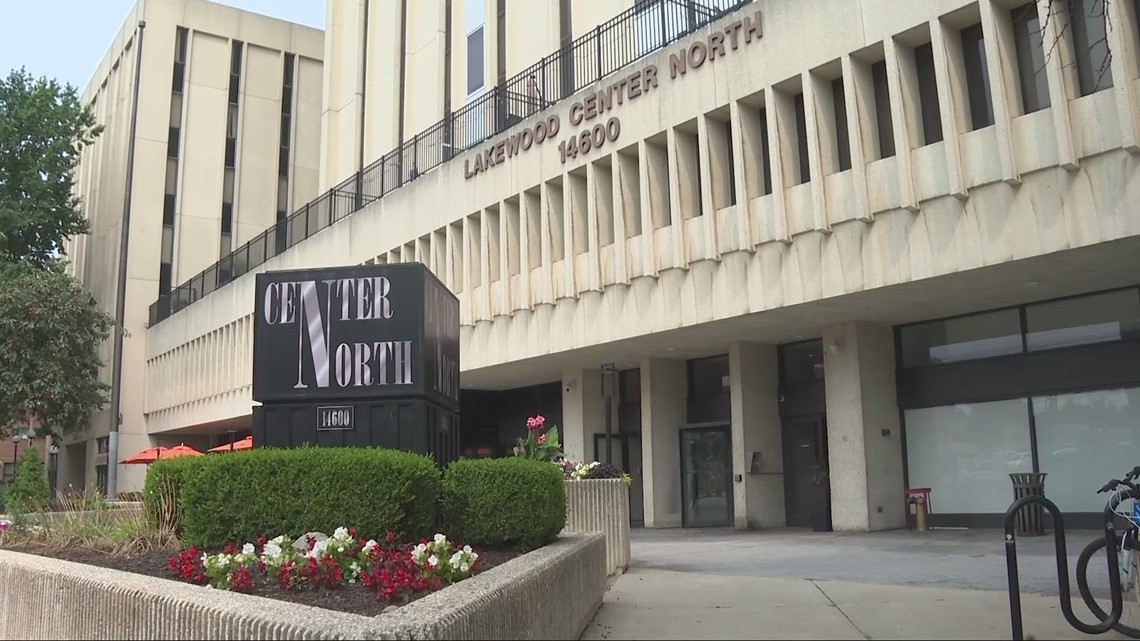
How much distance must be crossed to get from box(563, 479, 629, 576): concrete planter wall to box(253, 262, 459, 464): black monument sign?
302 centimetres

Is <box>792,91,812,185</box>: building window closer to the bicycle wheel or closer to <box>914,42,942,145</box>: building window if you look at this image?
<box>914,42,942,145</box>: building window

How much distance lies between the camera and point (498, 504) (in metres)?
8.20

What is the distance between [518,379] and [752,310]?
10.6 meters

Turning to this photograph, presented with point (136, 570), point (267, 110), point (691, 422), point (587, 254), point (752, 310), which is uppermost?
point (267, 110)

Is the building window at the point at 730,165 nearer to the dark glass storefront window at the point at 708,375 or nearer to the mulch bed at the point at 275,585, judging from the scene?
the dark glass storefront window at the point at 708,375

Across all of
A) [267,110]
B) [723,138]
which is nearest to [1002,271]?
[723,138]

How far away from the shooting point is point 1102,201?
12.3m

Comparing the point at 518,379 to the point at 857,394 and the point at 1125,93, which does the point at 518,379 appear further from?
the point at 1125,93

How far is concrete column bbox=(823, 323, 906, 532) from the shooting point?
17.7 meters

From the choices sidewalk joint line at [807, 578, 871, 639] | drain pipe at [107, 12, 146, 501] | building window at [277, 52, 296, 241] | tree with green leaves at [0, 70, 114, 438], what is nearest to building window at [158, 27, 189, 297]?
drain pipe at [107, 12, 146, 501]

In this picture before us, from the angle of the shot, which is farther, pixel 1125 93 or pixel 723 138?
pixel 723 138

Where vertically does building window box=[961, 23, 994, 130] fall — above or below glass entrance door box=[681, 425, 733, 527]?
above

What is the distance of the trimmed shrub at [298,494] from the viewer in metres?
7.36

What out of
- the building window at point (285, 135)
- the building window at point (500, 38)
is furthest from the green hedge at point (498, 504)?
the building window at point (285, 135)
